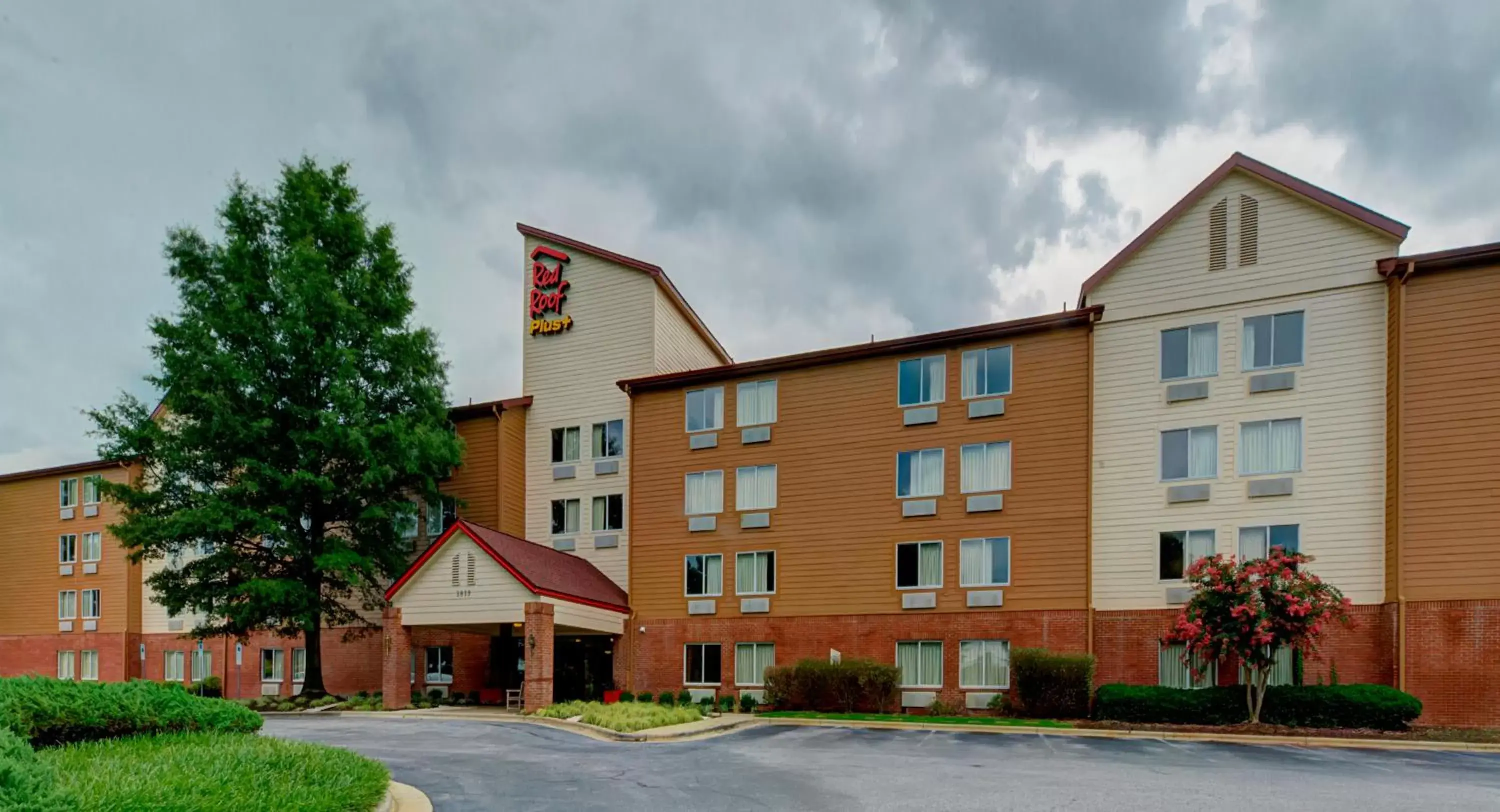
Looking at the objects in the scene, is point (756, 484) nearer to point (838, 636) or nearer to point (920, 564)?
point (838, 636)

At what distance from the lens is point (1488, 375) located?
2191cm

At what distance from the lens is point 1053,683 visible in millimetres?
23984

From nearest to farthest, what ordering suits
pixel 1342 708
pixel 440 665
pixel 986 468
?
pixel 1342 708 → pixel 986 468 → pixel 440 665

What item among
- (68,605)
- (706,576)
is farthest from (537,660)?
(68,605)

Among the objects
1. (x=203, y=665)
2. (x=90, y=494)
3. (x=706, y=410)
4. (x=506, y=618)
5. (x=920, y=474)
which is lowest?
(x=203, y=665)

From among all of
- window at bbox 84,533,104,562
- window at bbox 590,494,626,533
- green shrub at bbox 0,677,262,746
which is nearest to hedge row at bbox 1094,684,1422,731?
window at bbox 590,494,626,533

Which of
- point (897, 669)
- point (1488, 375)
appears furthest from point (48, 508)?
point (1488, 375)

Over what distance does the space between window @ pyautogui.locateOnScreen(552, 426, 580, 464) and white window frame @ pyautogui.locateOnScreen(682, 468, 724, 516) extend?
456cm

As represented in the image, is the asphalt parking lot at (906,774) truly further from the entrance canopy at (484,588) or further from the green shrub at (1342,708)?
the entrance canopy at (484,588)

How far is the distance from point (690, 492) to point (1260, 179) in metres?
18.4

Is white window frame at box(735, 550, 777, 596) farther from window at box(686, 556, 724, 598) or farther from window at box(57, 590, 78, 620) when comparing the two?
window at box(57, 590, 78, 620)

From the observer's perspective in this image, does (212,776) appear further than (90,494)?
No

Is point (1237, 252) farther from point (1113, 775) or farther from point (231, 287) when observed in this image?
point (231, 287)

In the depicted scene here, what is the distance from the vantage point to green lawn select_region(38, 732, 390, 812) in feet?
27.2
